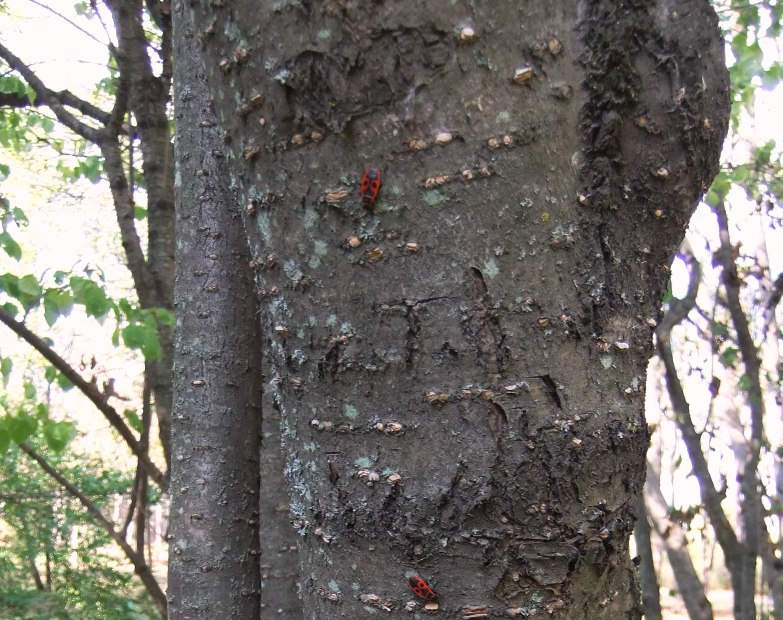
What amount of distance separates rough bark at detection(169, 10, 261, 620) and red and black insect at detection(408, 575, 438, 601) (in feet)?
1.86

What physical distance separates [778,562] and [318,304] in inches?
193

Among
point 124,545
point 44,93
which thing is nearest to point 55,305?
point 124,545

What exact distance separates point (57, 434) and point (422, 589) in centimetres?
209

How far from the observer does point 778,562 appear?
15.1ft

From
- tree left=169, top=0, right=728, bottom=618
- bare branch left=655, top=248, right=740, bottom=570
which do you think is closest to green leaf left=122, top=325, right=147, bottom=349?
tree left=169, top=0, right=728, bottom=618

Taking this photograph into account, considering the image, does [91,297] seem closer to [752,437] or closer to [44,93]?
[44,93]

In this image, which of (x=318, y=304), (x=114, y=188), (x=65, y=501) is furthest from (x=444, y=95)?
(x=65, y=501)

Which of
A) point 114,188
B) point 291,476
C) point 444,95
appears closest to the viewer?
point 444,95

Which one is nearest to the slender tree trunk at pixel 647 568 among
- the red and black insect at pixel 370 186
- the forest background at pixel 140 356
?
the forest background at pixel 140 356

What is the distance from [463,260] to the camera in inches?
27.8

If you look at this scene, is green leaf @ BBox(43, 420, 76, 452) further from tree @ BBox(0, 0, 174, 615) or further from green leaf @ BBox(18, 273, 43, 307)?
green leaf @ BBox(18, 273, 43, 307)

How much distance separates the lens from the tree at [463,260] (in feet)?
2.26

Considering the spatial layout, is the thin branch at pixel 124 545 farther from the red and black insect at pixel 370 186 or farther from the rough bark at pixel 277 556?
the red and black insect at pixel 370 186

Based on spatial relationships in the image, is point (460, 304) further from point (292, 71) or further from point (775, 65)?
point (775, 65)
